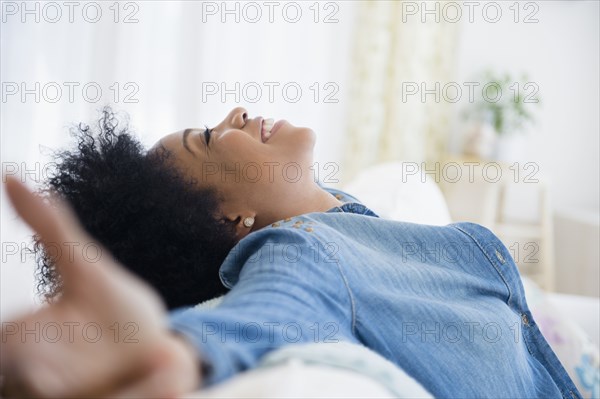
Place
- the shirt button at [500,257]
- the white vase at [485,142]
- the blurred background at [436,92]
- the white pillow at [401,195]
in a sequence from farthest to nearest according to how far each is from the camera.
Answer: the white vase at [485,142] < the blurred background at [436,92] < the white pillow at [401,195] < the shirt button at [500,257]

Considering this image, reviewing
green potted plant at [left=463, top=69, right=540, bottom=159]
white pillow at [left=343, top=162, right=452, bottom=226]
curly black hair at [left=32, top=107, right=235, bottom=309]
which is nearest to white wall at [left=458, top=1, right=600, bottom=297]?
green potted plant at [left=463, top=69, right=540, bottom=159]

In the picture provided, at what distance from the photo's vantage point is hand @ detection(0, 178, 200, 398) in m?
0.37

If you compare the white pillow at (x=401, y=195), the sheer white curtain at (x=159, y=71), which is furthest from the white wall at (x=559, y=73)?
the white pillow at (x=401, y=195)

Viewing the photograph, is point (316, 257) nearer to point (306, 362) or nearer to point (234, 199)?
point (306, 362)

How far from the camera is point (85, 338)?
1.24ft

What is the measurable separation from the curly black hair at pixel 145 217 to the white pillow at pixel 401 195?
0.61m

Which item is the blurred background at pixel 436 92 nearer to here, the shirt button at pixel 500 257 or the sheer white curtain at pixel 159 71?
the sheer white curtain at pixel 159 71

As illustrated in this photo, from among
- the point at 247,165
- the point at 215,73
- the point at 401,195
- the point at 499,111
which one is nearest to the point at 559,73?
the point at 499,111

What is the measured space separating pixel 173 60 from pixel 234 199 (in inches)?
78.5

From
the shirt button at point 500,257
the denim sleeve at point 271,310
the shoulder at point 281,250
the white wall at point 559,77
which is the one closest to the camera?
the denim sleeve at point 271,310

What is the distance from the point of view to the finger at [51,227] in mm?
366

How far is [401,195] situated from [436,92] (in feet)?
7.71

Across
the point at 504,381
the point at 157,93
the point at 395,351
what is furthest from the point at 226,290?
the point at 157,93

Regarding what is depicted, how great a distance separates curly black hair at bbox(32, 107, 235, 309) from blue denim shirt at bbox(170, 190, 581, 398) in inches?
3.3
